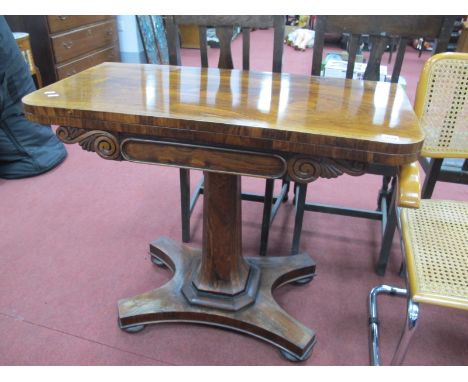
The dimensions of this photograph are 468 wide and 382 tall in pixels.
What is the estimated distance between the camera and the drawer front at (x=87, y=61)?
3.04m

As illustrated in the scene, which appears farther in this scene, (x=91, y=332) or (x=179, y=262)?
(x=179, y=262)

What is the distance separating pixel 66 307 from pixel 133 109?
0.87 m

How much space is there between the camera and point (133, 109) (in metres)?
0.85

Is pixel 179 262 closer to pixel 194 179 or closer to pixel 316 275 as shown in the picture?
pixel 316 275

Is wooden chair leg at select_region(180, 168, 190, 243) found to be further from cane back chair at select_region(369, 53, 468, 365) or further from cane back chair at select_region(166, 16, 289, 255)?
cane back chair at select_region(369, 53, 468, 365)

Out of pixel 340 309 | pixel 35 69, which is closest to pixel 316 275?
pixel 340 309

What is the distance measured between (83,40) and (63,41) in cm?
32

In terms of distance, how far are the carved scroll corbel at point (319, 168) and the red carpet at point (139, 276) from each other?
69 centimetres

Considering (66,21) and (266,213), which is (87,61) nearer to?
(66,21)

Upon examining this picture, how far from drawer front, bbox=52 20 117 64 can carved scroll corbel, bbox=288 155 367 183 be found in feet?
9.02

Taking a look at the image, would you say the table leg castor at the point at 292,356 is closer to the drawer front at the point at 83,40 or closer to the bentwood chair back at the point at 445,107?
the bentwood chair back at the point at 445,107

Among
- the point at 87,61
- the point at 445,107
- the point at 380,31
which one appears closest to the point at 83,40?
the point at 87,61

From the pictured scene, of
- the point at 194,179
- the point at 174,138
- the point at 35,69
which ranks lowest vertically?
the point at 194,179

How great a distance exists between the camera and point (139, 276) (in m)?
1.51
